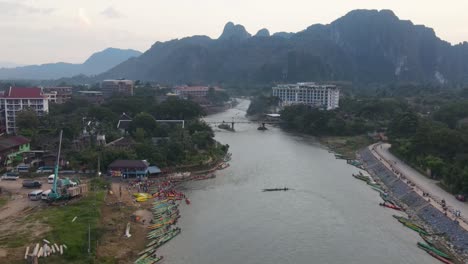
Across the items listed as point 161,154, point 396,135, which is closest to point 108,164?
point 161,154

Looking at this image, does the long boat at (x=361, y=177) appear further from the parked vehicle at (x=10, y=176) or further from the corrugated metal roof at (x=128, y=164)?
the parked vehicle at (x=10, y=176)

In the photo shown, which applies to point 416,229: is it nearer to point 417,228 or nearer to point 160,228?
point 417,228

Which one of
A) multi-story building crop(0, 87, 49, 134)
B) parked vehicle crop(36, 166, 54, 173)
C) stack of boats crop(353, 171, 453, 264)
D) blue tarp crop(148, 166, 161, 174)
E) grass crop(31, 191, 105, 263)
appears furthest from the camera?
multi-story building crop(0, 87, 49, 134)

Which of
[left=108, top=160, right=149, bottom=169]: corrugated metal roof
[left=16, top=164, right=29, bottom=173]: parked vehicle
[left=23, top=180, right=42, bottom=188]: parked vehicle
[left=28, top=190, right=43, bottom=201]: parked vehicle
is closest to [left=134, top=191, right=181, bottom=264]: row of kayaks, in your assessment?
[left=108, top=160, right=149, bottom=169]: corrugated metal roof

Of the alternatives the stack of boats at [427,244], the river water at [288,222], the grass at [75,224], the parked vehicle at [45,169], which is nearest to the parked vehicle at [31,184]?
the parked vehicle at [45,169]

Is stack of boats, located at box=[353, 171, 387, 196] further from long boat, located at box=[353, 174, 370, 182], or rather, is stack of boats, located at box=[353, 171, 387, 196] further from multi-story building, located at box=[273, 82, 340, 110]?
multi-story building, located at box=[273, 82, 340, 110]

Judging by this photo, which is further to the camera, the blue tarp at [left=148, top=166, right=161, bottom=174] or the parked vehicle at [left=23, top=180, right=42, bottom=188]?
the blue tarp at [left=148, top=166, right=161, bottom=174]

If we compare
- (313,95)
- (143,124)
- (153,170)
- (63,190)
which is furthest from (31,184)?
(313,95)
